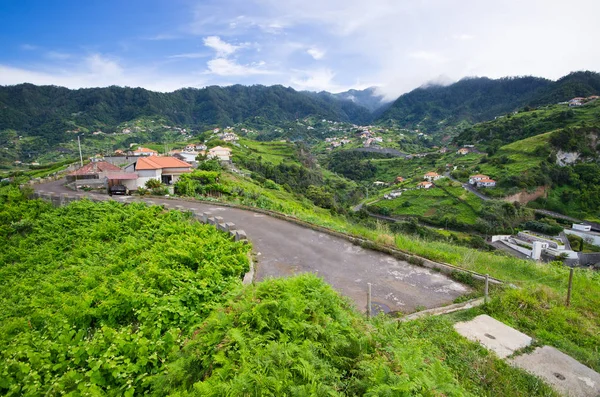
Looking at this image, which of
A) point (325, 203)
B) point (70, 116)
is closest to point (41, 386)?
point (325, 203)

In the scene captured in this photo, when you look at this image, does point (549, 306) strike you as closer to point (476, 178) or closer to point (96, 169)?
point (96, 169)

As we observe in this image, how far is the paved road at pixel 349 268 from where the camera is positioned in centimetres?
694

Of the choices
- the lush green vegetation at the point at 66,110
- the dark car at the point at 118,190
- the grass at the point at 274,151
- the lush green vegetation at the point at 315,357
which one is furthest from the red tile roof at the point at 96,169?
the lush green vegetation at the point at 66,110

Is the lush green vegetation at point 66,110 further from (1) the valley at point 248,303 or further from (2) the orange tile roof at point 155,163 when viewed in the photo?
(1) the valley at point 248,303

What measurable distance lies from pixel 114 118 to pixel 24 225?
608 ft

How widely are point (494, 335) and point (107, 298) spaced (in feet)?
23.5

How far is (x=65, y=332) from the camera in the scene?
191 inches

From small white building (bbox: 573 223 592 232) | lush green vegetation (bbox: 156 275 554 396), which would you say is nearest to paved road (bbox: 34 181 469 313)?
lush green vegetation (bbox: 156 275 554 396)

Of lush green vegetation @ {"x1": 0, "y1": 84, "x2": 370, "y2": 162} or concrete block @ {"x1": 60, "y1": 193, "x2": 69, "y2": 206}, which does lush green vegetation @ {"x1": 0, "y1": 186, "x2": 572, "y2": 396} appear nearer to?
concrete block @ {"x1": 60, "y1": 193, "x2": 69, "y2": 206}

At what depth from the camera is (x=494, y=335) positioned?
5.38 meters

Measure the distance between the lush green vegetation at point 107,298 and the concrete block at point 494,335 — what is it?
4.41 m

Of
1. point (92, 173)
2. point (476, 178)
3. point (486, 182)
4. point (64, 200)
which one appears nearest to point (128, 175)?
point (92, 173)

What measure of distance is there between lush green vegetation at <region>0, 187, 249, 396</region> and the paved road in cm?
136

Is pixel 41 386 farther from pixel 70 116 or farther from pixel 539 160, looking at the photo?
pixel 70 116
